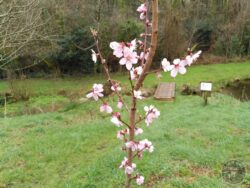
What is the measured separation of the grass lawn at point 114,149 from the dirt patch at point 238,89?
12.0 feet

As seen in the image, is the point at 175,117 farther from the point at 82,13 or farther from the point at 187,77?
the point at 82,13

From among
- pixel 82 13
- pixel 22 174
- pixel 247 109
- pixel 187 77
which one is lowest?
pixel 187 77

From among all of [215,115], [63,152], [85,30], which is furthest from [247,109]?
[85,30]

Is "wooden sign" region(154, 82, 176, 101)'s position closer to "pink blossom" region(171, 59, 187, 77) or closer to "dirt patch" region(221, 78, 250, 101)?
"dirt patch" region(221, 78, 250, 101)

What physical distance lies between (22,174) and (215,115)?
4.68 meters

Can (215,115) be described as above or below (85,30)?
below

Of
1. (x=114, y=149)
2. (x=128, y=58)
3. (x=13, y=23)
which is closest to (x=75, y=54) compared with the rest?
(x=13, y=23)

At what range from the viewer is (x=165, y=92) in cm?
1138

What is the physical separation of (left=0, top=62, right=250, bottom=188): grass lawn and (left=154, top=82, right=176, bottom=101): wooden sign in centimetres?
98

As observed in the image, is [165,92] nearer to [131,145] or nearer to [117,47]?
[131,145]

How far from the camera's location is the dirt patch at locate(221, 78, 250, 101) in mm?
12516

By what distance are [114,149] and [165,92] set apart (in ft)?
20.9

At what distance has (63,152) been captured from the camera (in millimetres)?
5531

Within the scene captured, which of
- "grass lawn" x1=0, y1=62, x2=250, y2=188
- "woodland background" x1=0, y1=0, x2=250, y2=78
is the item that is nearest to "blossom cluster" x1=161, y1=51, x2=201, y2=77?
"grass lawn" x1=0, y1=62, x2=250, y2=188
